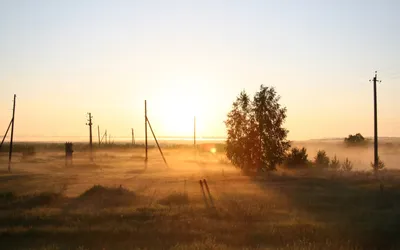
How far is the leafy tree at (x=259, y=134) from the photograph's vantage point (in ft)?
163

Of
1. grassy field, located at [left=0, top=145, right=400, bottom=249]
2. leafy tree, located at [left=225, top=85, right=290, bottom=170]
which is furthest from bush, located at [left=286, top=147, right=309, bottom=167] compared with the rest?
grassy field, located at [left=0, top=145, right=400, bottom=249]

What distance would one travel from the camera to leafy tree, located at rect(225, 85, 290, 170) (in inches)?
1959

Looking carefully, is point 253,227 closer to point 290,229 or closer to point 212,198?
point 290,229

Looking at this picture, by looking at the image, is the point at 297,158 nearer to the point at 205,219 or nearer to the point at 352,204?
the point at 352,204

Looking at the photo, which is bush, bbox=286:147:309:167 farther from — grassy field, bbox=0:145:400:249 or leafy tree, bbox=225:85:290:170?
grassy field, bbox=0:145:400:249

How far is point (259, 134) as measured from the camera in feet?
164

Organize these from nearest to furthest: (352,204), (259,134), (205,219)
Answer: (205,219) → (352,204) → (259,134)

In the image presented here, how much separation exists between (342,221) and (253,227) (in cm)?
408

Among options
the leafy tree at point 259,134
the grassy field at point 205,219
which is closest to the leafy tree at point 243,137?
the leafy tree at point 259,134

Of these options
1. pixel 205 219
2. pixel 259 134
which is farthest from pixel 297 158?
pixel 205 219

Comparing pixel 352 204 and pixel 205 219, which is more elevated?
pixel 205 219

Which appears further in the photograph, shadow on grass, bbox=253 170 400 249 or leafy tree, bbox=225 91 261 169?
leafy tree, bbox=225 91 261 169

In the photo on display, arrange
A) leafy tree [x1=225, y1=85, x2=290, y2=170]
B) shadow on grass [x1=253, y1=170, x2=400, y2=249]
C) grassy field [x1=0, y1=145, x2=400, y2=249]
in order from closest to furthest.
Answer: grassy field [x1=0, y1=145, x2=400, y2=249], shadow on grass [x1=253, y1=170, x2=400, y2=249], leafy tree [x1=225, y1=85, x2=290, y2=170]

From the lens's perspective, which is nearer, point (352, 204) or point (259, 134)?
point (352, 204)
